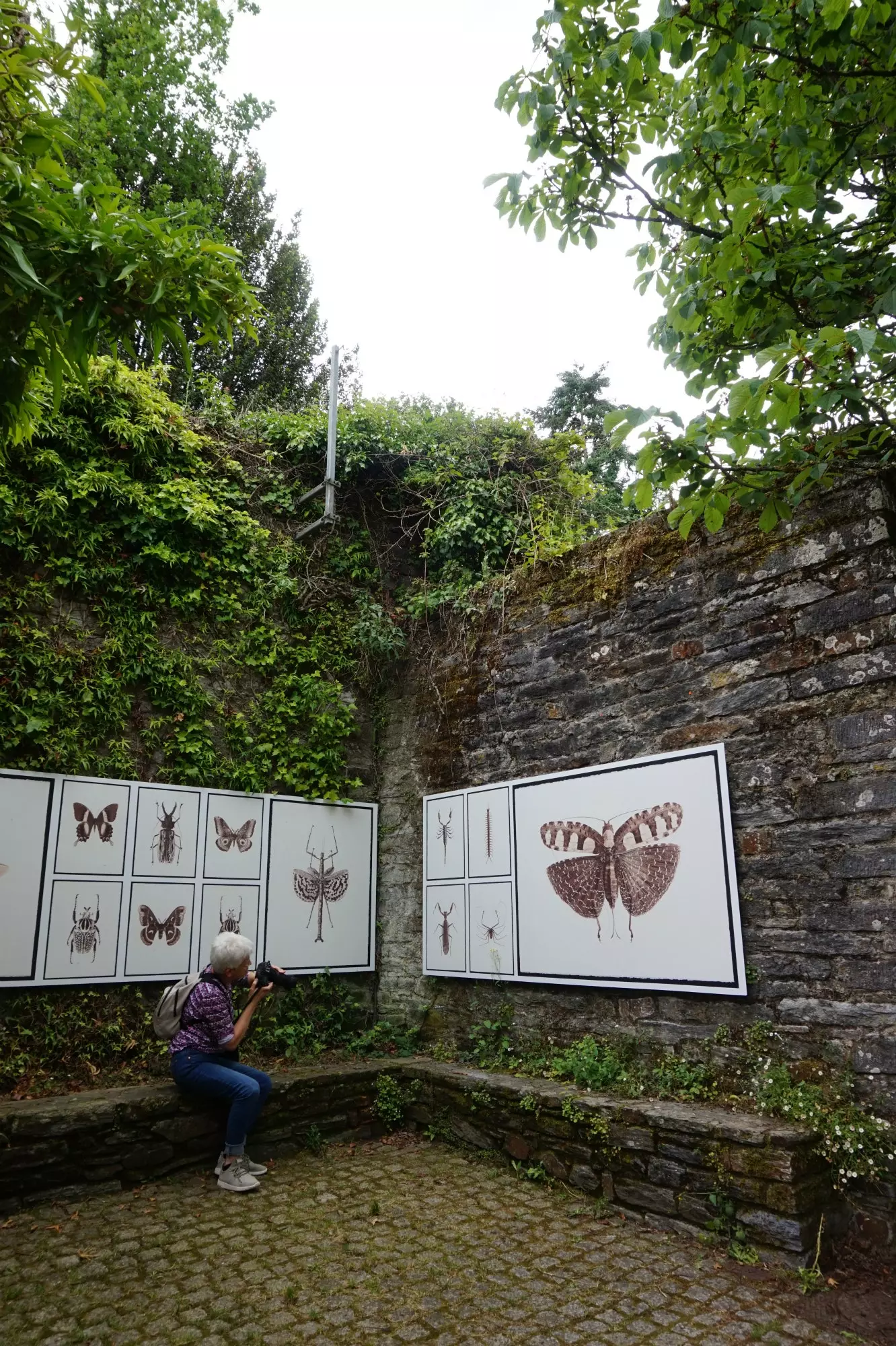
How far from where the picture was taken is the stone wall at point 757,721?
13.2ft

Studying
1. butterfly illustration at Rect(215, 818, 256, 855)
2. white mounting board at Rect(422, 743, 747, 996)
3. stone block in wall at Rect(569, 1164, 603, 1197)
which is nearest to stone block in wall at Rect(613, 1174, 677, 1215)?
stone block in wall at Rect(569, 1164, 603, 1197)

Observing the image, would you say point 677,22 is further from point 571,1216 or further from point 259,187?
point 259,187

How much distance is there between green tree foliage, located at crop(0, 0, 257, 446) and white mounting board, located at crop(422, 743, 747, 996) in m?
3.60

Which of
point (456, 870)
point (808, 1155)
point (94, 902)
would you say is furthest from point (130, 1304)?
point (456, 870)

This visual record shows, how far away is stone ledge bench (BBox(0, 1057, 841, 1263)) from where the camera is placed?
3723 mm

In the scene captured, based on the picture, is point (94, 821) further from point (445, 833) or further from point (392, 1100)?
point (392, 1100)

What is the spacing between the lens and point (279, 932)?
20.8 feet

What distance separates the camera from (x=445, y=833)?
6570mm

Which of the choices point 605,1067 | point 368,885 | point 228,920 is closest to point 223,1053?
point 228,920

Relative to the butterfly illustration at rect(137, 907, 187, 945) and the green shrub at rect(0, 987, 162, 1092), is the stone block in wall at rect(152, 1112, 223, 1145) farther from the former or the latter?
the butterfly illustration at rect(137, 907, 187, 945)

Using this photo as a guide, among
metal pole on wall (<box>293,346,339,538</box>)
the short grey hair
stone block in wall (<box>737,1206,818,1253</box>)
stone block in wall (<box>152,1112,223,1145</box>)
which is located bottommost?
stone block in wall (<box>737,1206,818,1253</box>)

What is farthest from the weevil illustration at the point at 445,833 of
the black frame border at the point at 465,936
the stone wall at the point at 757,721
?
the stone wall at the point at 757,721

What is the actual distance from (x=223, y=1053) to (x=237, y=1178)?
656mm

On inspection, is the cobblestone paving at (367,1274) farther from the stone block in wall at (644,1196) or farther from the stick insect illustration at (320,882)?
the stick insect illustration at (320,882)
